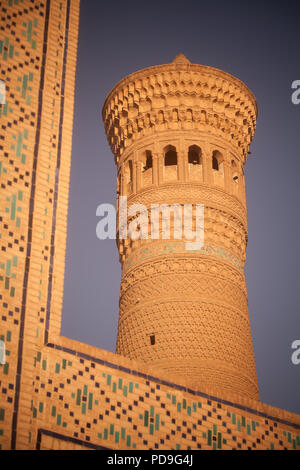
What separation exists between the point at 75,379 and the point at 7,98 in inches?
72.9

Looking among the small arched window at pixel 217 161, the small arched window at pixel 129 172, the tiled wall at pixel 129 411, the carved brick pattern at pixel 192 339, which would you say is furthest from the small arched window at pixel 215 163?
the tiled wall at pixel 129 411

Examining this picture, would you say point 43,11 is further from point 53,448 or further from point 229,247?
point 229,247

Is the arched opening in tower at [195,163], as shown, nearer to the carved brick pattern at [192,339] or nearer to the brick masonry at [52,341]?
the carved brick pattern at [192,339]

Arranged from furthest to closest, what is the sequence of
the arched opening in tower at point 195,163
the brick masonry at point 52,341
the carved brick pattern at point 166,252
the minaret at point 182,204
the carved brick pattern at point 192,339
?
the arched opening in tower at point 195,163 → the carved brick pattern at point 166,252 → the minaret at point 182,204 → the carved brick pattern at point 192,339 → the brick masonry at point 52,341

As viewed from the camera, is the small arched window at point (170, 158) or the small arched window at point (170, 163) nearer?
the small arched window at point (170, 163)

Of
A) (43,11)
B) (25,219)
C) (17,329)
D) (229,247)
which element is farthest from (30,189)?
(229,247)

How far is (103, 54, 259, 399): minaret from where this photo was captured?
942 centimetres

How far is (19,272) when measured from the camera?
16.2 feet

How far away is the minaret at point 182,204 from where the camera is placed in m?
9.42

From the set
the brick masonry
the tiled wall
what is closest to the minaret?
the tiled wall

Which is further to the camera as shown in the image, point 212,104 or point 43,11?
point 212,104

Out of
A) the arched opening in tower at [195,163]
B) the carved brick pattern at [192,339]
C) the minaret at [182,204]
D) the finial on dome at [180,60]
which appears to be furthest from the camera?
the finial on dome at [180,60]

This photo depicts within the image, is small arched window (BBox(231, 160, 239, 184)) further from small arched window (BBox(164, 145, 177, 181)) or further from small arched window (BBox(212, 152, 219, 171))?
small arched window (BBox(164, 145, 177, 181))

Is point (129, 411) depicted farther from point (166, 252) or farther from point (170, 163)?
point (170, 163)
